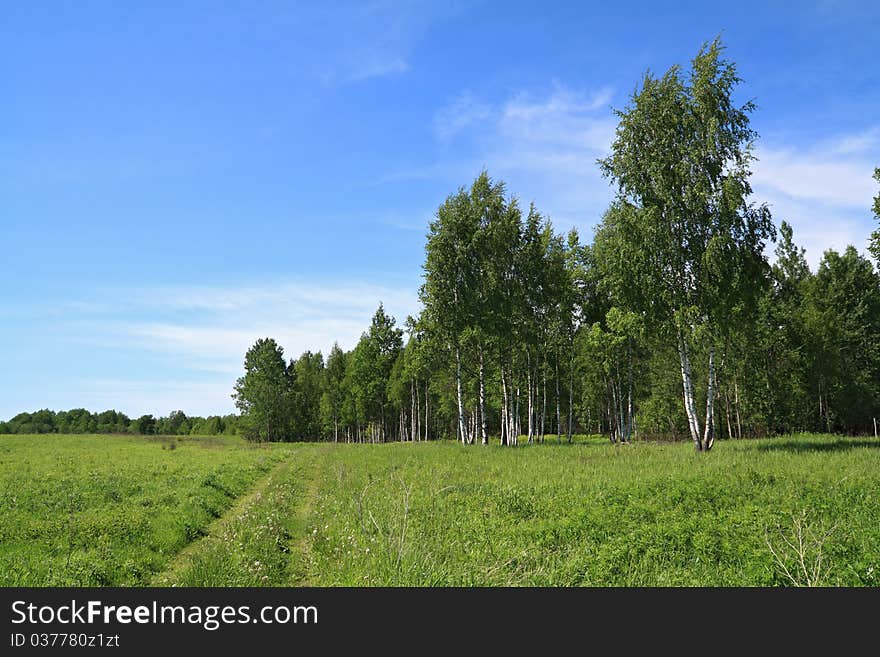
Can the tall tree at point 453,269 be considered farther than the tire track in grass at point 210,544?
Yes

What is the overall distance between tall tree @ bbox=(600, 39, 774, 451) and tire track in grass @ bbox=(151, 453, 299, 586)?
20258mm

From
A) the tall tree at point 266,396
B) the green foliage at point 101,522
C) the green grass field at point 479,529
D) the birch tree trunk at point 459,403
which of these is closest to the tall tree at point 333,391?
the tall tree at point 266,396

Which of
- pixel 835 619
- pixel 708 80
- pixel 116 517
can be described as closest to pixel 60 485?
pixel 116 517

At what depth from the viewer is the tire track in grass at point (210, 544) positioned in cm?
929

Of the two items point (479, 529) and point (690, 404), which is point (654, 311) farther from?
point (479, 529)

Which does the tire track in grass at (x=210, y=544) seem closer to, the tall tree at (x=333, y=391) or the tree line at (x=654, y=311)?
the tree line at (x=654, y=311)

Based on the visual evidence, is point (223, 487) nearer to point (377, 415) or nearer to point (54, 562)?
point (54, 562)

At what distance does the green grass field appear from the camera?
8.36 metres

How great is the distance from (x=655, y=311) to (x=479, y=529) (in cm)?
2025

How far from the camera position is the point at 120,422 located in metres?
178

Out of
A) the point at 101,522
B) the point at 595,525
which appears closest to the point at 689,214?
the point at 595,525

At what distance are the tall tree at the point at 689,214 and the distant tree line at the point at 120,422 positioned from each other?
442 ft

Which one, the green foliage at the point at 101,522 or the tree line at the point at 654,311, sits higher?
the tree line at the point at 654,311

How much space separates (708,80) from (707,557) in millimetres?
Answer: 26171
